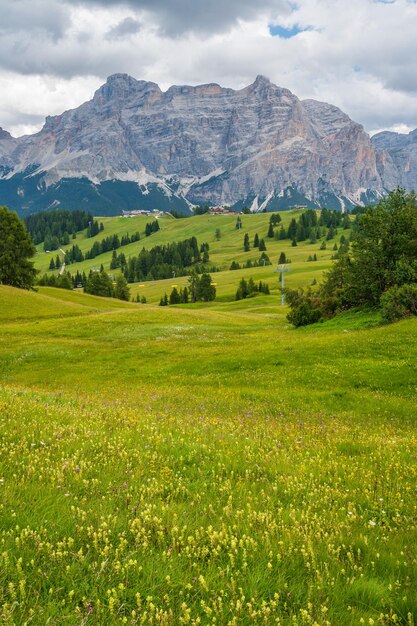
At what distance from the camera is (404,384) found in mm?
21531

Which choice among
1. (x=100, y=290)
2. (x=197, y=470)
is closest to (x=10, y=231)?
(x=100, y=290)

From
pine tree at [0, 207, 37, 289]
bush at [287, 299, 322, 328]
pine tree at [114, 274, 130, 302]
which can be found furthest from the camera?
pine tree at [114, 274, 130, 302]

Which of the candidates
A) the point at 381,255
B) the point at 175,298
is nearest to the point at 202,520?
the point at 381,255

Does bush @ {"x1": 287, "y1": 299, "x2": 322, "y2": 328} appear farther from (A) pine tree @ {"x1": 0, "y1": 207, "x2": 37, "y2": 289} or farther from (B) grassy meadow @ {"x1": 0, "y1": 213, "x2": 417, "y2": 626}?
(A) pine tree @ {"x1": 0, "y1": 207, "x2": 37, "y2": 289}

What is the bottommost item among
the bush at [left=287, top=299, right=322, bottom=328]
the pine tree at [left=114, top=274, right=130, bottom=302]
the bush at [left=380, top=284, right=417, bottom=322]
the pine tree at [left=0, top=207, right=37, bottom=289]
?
the bush at [left=287, top=299, right=322, bottom=328]

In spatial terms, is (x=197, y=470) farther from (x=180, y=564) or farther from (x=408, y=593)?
(x=408, y=593)

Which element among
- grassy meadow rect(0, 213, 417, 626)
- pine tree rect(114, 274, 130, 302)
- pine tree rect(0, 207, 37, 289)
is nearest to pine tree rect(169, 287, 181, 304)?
pine tree rect(114, 274, 130, 302)

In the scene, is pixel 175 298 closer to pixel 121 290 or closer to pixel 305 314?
pixel 121 290

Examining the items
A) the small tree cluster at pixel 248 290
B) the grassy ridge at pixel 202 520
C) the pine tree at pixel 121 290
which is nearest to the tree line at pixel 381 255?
the grassy ridge at pixel 202 520

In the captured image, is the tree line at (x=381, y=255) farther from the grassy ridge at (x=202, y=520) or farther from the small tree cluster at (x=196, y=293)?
the small tree cluster at (x=196, y=293)

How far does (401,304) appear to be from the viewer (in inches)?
1547

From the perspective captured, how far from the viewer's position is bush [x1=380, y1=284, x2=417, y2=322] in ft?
127

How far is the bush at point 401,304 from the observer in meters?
38.8

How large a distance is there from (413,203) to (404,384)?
37990 mm
